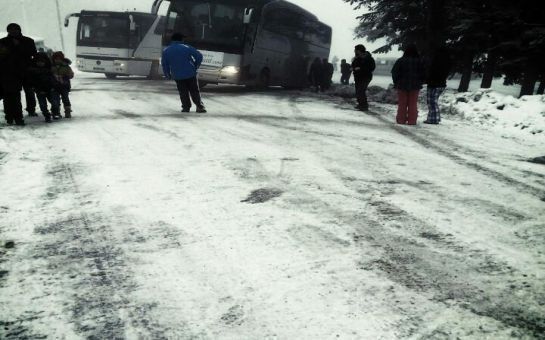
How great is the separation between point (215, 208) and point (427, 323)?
202cm

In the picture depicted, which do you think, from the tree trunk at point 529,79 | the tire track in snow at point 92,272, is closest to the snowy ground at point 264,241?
the tire track in snow at point 92,272

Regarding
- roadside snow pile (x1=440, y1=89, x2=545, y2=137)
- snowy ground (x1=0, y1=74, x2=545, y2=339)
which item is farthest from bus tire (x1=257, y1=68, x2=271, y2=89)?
snowy ground (x1=0, y1=74, x2=545, y2=339)

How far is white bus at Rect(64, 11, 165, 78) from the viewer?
18.5 m

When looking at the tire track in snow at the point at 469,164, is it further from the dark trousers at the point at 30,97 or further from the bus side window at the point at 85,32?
the bus side window at the point at 85,32

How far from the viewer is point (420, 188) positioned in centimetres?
422

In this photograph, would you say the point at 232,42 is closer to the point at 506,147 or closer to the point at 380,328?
the point at 506,147

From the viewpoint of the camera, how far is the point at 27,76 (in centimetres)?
707

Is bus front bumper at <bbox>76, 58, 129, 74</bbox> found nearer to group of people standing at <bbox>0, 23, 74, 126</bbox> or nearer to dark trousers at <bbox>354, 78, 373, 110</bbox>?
group of people standing at <bbox>0, 23, 74, 126</bbox>

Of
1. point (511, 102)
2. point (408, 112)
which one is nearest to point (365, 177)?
point (408, 112)

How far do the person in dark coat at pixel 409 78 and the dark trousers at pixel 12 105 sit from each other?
23.8 ft

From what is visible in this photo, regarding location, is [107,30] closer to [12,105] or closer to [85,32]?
[85,32]

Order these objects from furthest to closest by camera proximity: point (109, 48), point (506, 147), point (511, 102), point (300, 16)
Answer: point (109, 48) → point (300, 16) → point (511, 102) → point (506, 147)

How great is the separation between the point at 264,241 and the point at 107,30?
18.8m

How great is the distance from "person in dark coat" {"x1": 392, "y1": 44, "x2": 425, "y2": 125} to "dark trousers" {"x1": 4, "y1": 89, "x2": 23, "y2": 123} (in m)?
7.25
